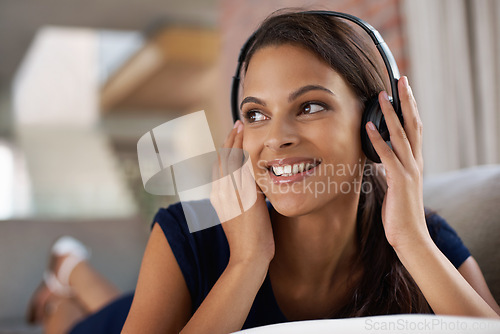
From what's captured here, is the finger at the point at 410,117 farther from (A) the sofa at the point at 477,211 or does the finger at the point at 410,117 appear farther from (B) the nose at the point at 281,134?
(A) the sofa at the point at 477,211

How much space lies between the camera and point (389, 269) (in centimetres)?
86

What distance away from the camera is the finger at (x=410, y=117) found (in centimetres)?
69

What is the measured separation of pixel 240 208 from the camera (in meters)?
0.76

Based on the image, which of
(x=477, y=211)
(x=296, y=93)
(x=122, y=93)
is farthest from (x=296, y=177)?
(x=122, y=93)

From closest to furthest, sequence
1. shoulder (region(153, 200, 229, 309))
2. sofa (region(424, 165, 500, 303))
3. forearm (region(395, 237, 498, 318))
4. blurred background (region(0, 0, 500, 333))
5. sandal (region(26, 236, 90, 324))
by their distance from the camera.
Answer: forearm (region(395, 237, 498, 318)) → shoulder (region(153, 200, 229, 309)) → sofa (region(424, 165, 500, 303)) → blurred background (region(0, 0, 500, 333)) → sandal (region(26, 236, 90, 324))

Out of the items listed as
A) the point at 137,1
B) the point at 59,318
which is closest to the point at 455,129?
the point at 59,318

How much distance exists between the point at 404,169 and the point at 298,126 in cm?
16

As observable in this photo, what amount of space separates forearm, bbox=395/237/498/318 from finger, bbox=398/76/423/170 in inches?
5.2

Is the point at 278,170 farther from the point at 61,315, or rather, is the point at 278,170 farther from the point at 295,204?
the point at 61,315

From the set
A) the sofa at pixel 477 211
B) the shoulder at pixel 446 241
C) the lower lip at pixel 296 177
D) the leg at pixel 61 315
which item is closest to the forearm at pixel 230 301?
the lower lip at pixel 296 177

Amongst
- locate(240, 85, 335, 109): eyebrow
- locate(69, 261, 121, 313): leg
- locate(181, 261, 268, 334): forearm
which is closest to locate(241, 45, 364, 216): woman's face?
locate(240, 85, 335, 109): eyebrow

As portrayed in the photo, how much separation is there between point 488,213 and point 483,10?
0.84 metres

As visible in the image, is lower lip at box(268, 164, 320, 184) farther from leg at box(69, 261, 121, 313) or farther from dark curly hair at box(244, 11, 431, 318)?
leg at box(69, 261, 121, 313)

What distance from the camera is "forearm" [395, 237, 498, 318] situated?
0.68m
